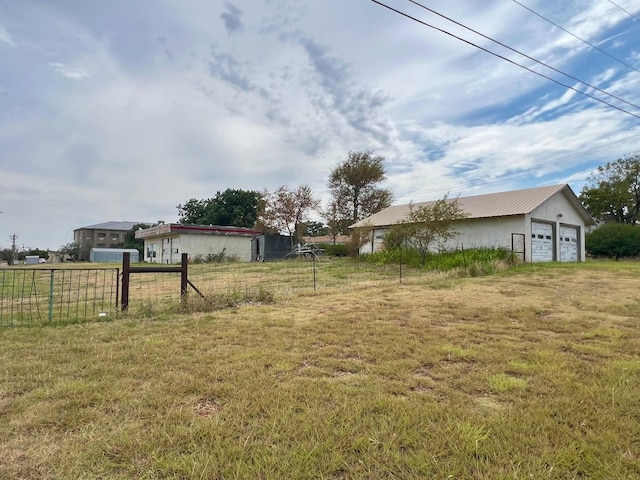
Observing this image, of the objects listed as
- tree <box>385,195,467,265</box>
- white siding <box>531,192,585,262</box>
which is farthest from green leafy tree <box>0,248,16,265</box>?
white siding <box>531,192,585,262</box>

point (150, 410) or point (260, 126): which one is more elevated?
point (260, 126)

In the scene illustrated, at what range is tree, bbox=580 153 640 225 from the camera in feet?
109

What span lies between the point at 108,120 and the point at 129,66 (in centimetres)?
260

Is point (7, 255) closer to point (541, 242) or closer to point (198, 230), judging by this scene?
point (198, 230)

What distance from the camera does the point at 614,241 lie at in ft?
76.6

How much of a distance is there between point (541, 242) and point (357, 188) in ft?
58.2

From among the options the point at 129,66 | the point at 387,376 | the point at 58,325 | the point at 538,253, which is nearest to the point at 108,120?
the point at 129,66

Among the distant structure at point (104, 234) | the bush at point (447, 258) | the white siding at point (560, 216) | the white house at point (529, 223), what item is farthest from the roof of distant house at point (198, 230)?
the distant structure at point (104, 234)

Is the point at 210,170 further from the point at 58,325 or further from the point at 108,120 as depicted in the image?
the point at 58,325

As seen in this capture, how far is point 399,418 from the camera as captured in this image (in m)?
2.27

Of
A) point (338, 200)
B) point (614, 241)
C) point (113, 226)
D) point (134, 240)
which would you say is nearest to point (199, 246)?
point (338, 200)

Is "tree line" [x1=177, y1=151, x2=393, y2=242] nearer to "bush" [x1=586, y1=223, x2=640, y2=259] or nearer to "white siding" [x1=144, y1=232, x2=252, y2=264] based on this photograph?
"white siding" [x1=144, y1=232, x2=252, y2=264]

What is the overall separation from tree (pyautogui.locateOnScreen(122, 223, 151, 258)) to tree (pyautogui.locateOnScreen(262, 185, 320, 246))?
2491 centimetres

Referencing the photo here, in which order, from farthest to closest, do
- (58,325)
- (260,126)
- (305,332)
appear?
(260,126)
(58,325)
(305,332)
